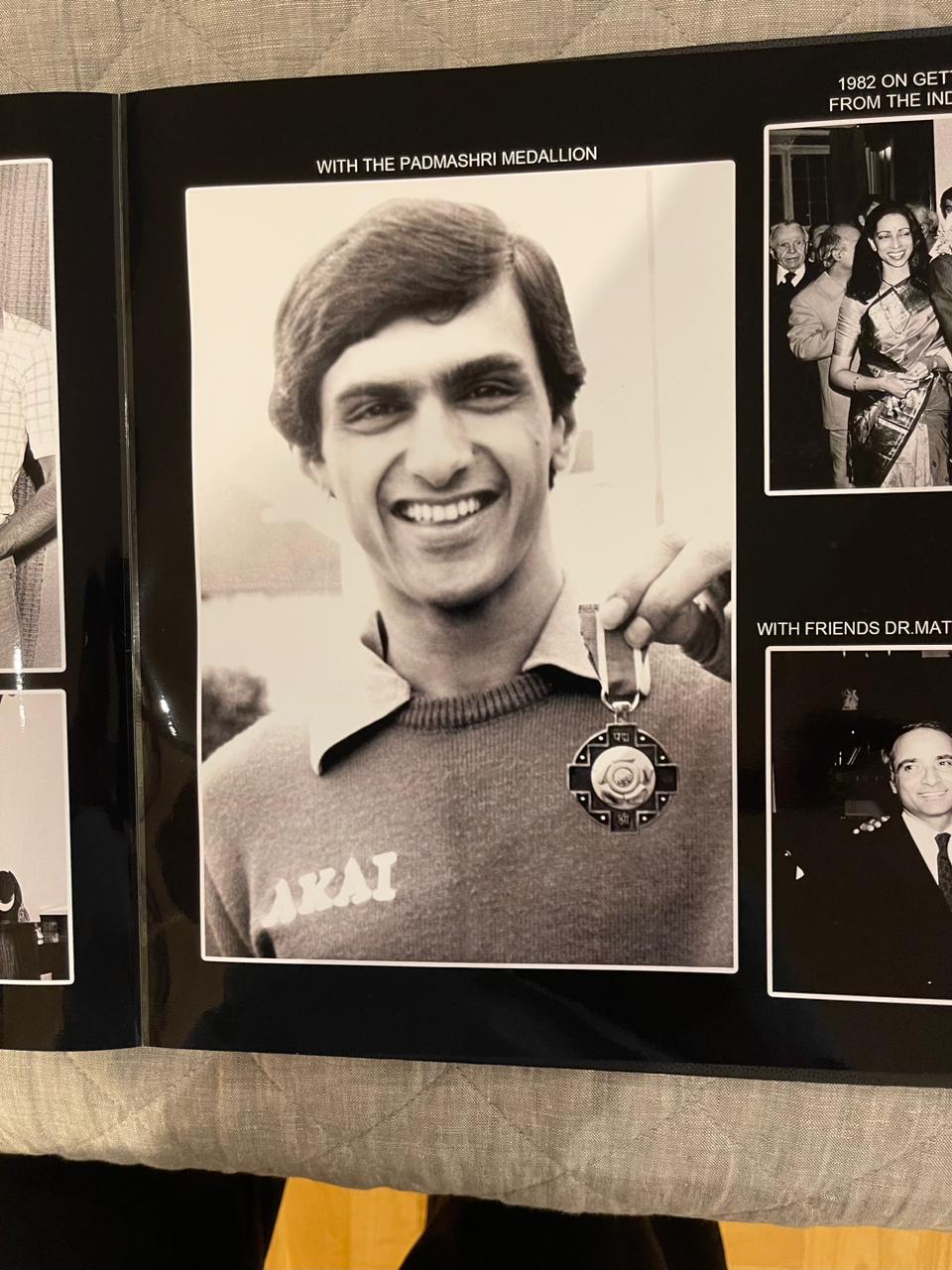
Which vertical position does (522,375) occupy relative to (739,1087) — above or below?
above

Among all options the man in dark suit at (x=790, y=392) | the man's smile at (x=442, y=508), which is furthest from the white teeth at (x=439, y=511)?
the man in dark suit at (x=790, y=392)

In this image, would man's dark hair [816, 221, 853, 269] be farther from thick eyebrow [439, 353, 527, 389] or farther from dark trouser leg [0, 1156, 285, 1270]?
dark trouser leg [0, 1156, 285, 1270]

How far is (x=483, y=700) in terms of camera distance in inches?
13.7

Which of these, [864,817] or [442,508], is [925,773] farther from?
[442,508]

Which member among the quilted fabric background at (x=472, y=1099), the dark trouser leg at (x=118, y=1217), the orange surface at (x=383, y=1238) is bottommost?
the orange surface at (x=383, y=1238)

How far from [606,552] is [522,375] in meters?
0.07

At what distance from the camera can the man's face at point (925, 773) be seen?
1.09 feet

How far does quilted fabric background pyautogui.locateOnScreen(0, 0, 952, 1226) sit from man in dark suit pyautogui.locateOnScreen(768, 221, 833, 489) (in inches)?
3.0

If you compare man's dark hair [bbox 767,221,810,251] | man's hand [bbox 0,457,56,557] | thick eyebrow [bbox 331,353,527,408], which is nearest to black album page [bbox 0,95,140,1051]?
man's hand [bbox 0,457,56,557]

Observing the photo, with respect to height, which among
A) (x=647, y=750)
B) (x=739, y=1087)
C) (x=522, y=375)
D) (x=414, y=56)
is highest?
(x=414, y=56)

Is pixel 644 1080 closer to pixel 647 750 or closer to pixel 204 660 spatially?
pixel 647 750

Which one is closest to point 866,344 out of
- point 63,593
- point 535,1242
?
point 63,593

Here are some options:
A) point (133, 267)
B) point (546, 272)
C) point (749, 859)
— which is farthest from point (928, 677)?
point (133, 267)

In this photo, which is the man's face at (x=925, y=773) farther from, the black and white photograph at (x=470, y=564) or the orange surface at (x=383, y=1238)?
the orange surface at (x=383, y=1238)
